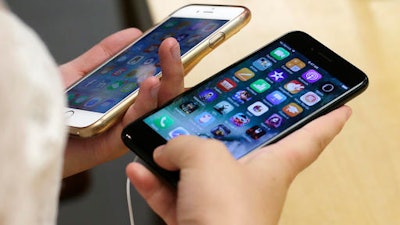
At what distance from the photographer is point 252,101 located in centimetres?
49

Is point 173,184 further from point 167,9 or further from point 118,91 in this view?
point 167,9

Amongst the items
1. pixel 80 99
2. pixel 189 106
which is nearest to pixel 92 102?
pixel 80 99

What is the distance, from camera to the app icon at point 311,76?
50 cm

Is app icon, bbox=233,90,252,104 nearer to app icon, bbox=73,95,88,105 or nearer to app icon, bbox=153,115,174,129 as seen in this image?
app icon, bbox=153,115,174,129

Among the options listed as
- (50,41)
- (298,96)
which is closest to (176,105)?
(298,96)

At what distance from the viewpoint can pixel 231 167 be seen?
0.37m

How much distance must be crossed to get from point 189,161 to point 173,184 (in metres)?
0.04

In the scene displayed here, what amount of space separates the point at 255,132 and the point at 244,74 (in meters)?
0.07

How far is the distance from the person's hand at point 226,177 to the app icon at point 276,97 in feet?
0.17

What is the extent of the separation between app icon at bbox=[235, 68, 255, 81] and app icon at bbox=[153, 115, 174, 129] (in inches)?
2.9

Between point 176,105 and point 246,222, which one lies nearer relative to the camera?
point 246,222

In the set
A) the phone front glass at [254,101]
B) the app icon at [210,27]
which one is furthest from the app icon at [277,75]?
the app icon at [210,27]

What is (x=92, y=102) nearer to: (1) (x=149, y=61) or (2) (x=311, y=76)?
(1) (x=149, y=61)

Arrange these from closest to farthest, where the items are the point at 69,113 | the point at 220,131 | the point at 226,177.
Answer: the point at 226,177
the point at 220,131
the point at 69,113
